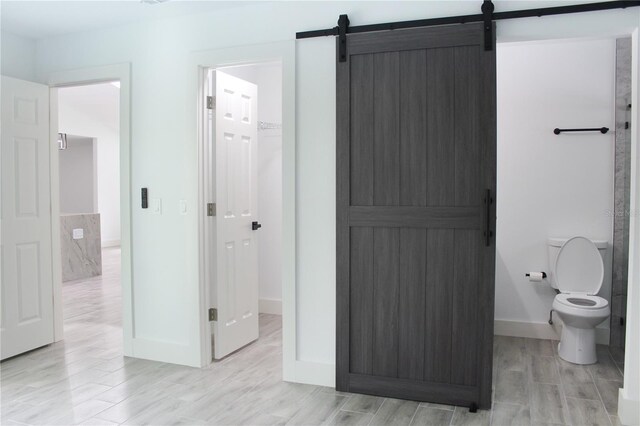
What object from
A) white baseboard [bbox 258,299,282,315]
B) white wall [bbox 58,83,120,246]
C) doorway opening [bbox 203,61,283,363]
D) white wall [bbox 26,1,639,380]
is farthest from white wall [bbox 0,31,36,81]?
white wall [bbox 58,83,120,246]

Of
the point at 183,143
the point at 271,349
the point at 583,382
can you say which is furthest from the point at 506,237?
the point at 183,143

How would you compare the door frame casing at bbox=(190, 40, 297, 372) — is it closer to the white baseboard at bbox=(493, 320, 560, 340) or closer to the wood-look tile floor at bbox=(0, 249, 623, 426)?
the wood-look tile floor at bbox=(0, 249, 623, 426)

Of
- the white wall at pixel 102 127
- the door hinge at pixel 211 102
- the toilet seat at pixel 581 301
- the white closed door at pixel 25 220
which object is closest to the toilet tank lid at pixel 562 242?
the toilet seat at pixel 581 301

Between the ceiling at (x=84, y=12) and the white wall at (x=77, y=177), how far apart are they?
24.9ft

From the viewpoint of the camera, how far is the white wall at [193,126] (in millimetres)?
3002

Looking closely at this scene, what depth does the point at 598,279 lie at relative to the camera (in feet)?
12.7

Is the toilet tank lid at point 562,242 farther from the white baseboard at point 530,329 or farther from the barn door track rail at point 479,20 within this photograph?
the barn door track rail at point 479,20

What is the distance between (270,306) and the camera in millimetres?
5027

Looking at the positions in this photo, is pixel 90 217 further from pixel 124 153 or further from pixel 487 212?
pixel 487 212

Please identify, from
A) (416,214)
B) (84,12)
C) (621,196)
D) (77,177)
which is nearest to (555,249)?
(621,196)

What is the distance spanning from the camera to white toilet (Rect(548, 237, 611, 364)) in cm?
353

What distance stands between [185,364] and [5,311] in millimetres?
1362

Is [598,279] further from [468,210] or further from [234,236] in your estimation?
[234,236]

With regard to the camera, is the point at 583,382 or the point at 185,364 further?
the point at 185,364
